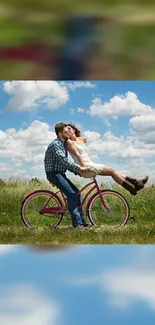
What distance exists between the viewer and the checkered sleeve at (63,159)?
13.0ft

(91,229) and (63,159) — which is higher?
(63,159)

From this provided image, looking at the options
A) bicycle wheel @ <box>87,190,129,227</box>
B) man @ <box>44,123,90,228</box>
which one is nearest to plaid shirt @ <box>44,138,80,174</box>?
man @ <box>44,123,90,228</box>

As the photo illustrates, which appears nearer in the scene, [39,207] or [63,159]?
[63,159]

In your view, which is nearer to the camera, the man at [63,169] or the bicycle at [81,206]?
the man at [63,169]

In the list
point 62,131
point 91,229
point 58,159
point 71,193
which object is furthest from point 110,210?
point 62,131

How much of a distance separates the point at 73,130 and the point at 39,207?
58 cm

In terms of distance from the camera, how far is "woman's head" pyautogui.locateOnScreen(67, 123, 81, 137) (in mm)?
3984

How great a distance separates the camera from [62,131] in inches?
157

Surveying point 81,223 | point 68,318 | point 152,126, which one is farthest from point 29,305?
point 152,126

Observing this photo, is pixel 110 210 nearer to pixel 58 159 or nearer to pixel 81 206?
pixel 81 206

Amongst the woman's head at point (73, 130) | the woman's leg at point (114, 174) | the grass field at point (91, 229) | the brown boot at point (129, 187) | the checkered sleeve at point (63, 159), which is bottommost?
the grass field at point (91, 229)

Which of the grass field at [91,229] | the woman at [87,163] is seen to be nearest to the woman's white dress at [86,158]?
the woman at [87,163]

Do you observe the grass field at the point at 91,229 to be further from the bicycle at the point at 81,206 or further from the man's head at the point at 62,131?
the man's head at the point at 62,131

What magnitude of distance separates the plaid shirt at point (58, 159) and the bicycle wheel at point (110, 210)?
0.87ft
